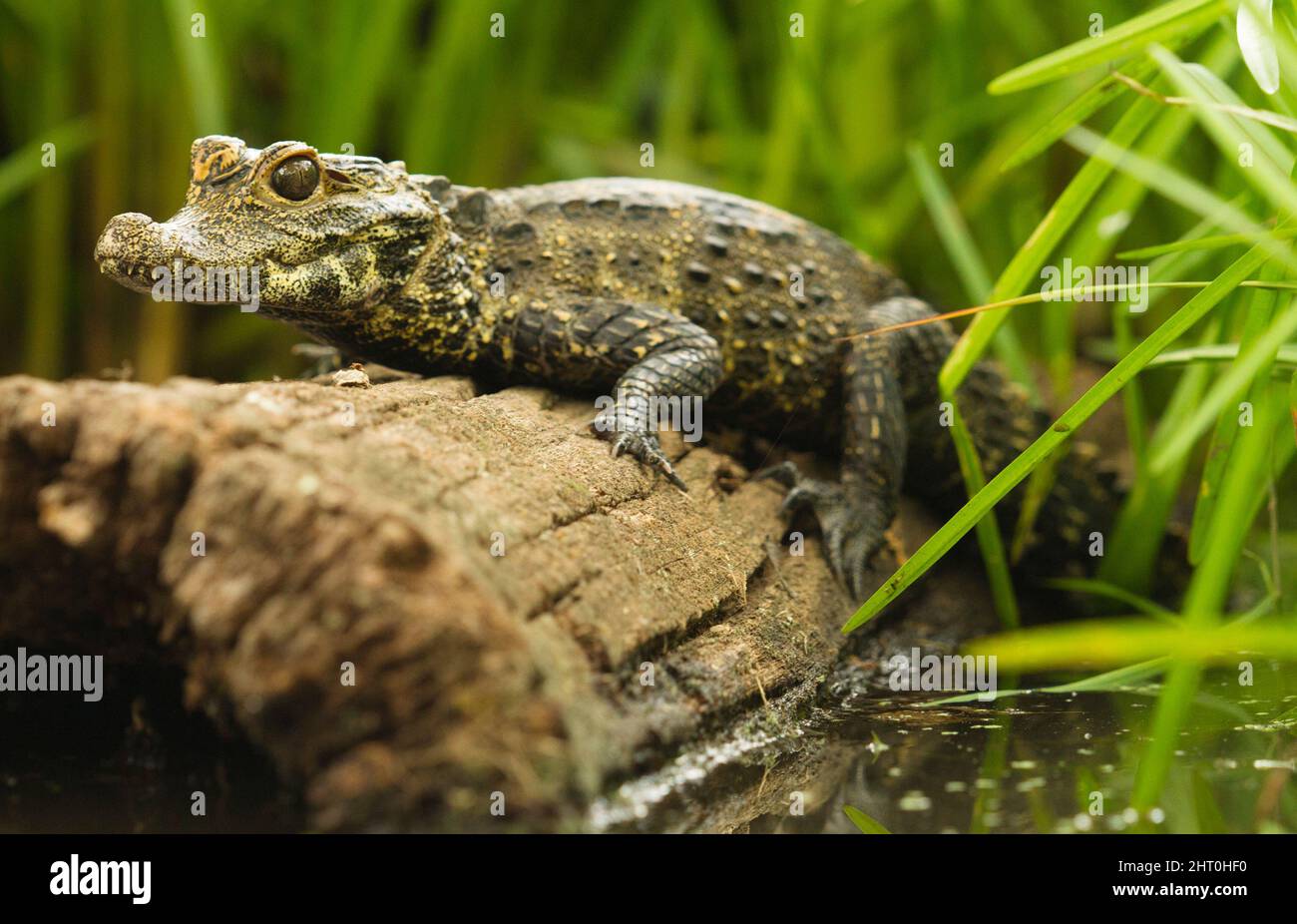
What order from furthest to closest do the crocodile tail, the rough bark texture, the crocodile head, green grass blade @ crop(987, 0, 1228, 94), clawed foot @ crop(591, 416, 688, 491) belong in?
the crocodile tail
clawed foot @ crop(591, 416, 688, 491)
the crocodile head
green grass blade @ crop(987, 0, 1228, 94)
the rough bark texture

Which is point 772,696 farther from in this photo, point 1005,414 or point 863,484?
point 1005,414

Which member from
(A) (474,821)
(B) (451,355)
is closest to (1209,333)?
(B) (451,355)

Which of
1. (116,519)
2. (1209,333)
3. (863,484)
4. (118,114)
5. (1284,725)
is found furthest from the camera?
(118,114)

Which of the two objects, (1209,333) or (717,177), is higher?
(717,177)

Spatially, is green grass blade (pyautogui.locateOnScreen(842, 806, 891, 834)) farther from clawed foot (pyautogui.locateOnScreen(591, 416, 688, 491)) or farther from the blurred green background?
the blurred green background

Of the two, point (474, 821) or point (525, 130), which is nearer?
point (474, 821)

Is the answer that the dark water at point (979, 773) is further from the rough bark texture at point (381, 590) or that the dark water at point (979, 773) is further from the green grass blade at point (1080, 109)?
the green grass blade at point (1080, 109)

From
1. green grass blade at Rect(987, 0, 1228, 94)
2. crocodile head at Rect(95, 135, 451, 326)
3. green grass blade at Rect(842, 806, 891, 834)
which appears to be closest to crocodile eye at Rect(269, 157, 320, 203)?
crocodile head at Rect(95, 135, 451, 326)
